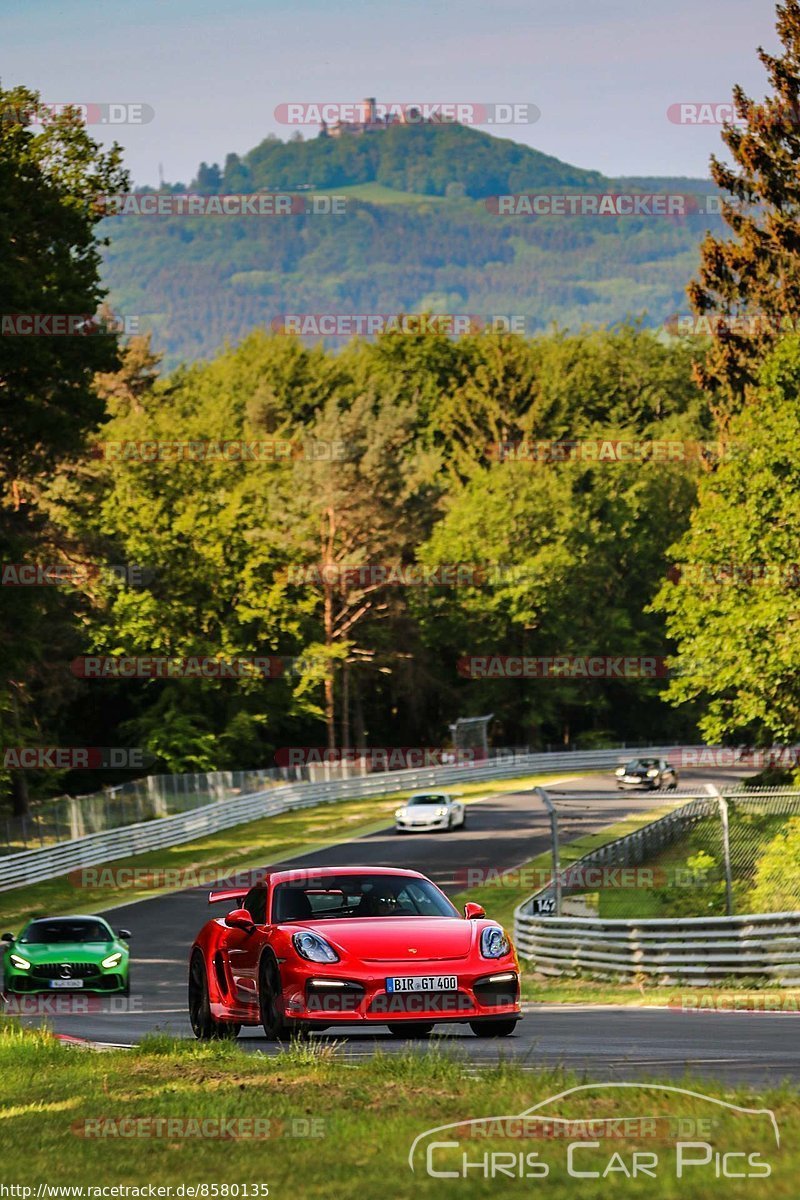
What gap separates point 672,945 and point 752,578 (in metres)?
15.0

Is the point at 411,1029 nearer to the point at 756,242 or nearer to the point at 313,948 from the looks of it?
the point at 313,948

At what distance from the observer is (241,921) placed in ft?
44.9

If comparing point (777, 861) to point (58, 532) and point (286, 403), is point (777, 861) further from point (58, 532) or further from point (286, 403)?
point (286, 403)

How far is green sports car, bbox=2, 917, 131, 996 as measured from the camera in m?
23.3

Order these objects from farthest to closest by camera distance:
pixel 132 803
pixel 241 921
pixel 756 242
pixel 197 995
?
pixel 132 803, pixel 756 242, pixel 197 995, pixel 241 921

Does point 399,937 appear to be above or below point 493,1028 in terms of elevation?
above

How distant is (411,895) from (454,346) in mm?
95389

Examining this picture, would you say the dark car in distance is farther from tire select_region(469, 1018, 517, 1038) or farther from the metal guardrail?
tire select_region(469, 1018, 517, 1038)

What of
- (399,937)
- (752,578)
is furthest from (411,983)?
(752,578)

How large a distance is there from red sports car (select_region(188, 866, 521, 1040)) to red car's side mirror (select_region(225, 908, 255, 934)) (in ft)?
0.03

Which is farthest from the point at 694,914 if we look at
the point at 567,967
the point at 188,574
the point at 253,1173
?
the point at 188,574

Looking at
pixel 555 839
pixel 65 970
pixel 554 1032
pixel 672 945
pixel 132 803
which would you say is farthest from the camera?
pixel 132 803

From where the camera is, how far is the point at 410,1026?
43.1 ft

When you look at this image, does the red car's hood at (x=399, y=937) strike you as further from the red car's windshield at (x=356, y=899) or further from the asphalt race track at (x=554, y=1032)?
the asphalt race track at (x=554, y=1032)
